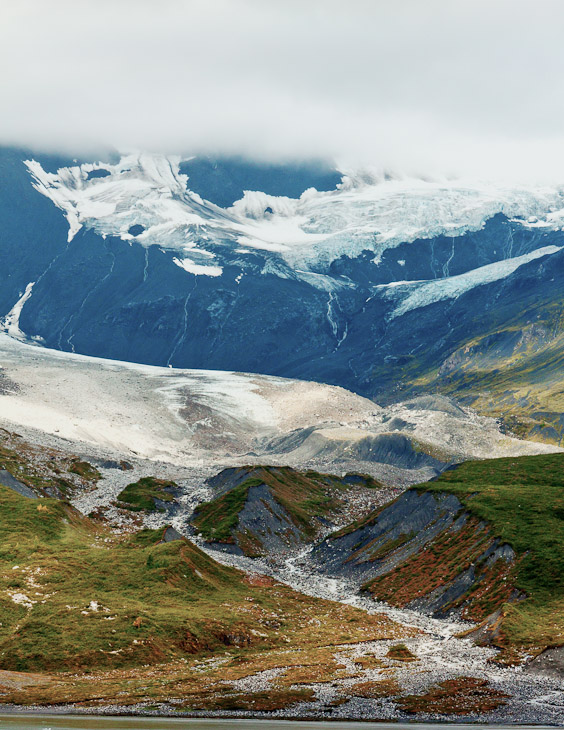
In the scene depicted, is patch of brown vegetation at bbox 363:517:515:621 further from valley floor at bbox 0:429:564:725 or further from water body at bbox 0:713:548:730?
water body at bbox 0:713:548:730

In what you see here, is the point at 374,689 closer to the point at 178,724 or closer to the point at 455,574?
the point at 178,724

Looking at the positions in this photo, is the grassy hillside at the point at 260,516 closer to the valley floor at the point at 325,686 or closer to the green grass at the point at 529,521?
the green grass at the point at 529,521

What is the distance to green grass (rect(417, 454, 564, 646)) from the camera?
81062mm

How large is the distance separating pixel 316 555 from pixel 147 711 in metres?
94.4

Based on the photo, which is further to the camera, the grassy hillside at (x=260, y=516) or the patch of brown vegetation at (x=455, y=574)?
the grassy hillside at (x=260, y=516)

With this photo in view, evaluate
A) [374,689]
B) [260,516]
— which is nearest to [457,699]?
[374,689]

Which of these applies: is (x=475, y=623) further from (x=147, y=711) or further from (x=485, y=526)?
(x=147, y=711)

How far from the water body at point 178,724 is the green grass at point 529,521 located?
72.3 ft

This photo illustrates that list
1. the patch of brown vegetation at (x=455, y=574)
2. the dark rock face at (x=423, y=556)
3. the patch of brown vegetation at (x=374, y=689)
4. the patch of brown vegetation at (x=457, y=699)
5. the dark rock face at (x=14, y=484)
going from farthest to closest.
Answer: the dark rock face at (x=14, y=484) → the dark rock face at (x=423, y=556) → the patch of brown vegetation at (x=455, y=574) → the patch of brown vegetation at (x=374, y=689) → the patch of brown vegetation at (x=457, y=699)

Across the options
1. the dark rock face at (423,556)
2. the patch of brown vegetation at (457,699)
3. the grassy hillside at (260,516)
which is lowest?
the grassy hillside at (260,516)

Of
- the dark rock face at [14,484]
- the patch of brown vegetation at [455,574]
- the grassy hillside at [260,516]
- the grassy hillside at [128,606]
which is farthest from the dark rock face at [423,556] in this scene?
the dark rock face at [14,484]

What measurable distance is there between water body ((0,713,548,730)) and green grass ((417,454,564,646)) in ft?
72.3

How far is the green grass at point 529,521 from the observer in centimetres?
8106

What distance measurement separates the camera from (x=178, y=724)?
56375mm
